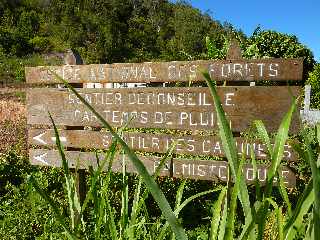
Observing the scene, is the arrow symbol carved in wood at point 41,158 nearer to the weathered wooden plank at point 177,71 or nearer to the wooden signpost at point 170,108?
the wooden signpost at point 170,108

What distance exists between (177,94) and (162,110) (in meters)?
0.18

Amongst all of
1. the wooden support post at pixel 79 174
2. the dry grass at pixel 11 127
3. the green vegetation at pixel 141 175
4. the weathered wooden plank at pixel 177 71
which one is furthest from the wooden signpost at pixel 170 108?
the dry grass at pixel 11 127

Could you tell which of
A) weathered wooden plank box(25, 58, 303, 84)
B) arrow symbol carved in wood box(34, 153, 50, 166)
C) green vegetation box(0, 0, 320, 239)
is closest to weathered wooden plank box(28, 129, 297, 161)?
arrow symbol carved in wood box(34, 153, 50, 166)

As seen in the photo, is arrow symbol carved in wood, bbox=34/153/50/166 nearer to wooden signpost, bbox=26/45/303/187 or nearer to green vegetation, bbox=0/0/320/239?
wooden signpost, bbox=26/45/303/187

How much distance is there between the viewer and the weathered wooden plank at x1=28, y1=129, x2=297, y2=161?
328 centimetres

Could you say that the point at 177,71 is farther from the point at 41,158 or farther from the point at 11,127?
the point at 11,127

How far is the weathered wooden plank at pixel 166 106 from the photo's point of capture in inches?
126

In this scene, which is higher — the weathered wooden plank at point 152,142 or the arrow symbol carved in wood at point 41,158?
the weathered wooden plank at point 152,142

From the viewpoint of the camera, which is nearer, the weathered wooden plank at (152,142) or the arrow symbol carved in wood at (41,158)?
the weathered wooden plank at (152,142)

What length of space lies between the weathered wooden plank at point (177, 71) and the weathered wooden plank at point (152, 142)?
44 centimetres

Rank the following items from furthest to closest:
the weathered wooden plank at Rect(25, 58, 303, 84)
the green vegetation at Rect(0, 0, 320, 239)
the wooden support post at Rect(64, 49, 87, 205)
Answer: the wooden support post at Rect(64, 49, 87, 205) < the weathered wooden plank at Rect(25, 58, 303, 84) < the green vegetation at Rect(0, 0, 320, 239)

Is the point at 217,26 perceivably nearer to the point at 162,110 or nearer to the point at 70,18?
the point at 70,18

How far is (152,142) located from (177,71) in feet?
1.94

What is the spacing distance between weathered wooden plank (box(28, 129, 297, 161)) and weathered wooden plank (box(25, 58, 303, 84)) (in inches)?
17.4
